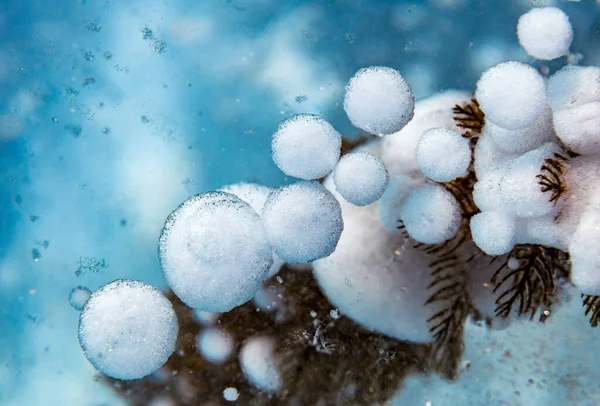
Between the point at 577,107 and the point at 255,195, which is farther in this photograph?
the point at 255,195

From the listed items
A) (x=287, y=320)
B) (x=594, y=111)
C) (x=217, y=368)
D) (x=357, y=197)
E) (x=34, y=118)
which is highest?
(x=594, y=111)

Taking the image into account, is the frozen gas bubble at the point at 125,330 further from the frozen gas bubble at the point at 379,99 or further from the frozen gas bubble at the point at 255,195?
the frozen gas bubble at the point at 379,99

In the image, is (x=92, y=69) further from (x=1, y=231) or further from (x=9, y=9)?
(x=1, y=231)

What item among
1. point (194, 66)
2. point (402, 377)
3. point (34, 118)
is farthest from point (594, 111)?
point (34, 118)

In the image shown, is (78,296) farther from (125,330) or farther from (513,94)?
(513,94)

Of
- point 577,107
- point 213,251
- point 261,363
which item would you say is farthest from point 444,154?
point 261,363

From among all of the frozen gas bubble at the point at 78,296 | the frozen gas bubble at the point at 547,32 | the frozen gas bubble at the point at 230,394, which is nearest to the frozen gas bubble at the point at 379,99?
the frozen gas bubble at the point at 547,32

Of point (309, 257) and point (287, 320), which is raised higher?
point (309, 257)
